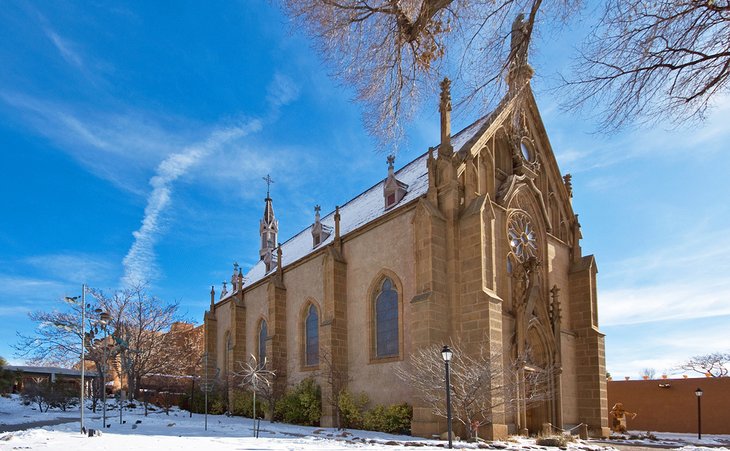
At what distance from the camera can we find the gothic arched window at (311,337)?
29.0 metres

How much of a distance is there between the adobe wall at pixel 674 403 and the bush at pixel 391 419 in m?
18.1

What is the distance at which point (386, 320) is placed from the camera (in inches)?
939

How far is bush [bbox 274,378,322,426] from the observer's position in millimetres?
26000

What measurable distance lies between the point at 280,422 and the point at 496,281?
1380cm

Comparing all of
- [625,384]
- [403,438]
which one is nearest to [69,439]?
[403,438]

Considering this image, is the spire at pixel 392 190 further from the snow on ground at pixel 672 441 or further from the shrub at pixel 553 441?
the snow on ground at pixel 672 441

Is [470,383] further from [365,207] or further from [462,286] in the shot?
[365,207]

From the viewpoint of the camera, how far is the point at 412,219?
73.3 ft

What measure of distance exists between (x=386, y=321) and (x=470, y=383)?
250 inches

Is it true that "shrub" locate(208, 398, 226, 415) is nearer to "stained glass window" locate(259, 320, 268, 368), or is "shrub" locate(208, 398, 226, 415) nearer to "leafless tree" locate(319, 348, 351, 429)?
"stained glass window" locate(259, 320, 268, 368)

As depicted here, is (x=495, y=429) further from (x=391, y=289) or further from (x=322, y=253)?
(x=322, y=253)

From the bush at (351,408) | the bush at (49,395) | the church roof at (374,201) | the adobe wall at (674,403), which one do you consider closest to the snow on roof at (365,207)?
the church roof at (374,201)

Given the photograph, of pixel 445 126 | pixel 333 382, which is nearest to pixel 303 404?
pixel 333 382

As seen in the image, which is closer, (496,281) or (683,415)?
(496,281)
